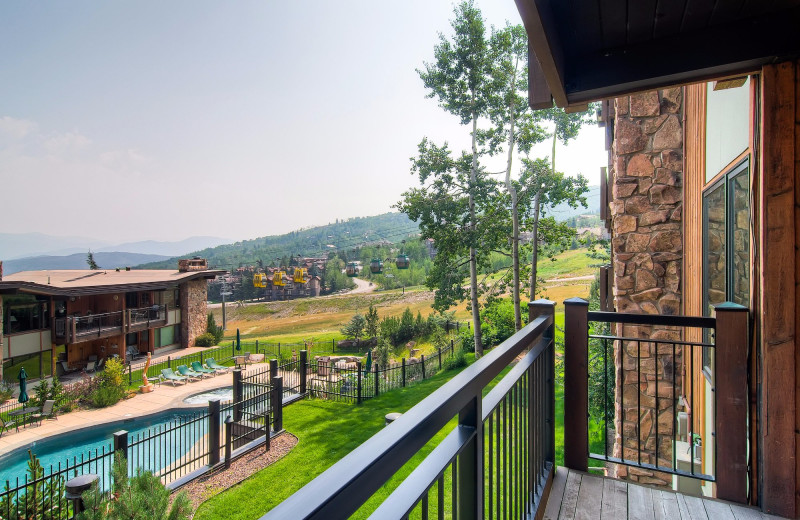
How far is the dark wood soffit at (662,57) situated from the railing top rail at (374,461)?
52.5 inches

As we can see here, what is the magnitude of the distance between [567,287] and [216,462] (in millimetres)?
15453

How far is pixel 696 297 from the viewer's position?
148 inches

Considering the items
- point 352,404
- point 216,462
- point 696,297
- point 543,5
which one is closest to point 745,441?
point 696,297

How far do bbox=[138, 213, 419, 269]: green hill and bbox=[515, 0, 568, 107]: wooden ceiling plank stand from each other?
38706 millimetres

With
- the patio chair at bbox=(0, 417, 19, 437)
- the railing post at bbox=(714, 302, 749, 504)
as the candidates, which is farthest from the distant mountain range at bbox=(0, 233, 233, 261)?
the railing post at bbox=(714, 302, 749, 504)

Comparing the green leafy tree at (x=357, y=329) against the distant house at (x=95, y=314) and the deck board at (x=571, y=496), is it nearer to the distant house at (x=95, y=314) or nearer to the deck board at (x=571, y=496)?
the distant house at (x=95, y=314)

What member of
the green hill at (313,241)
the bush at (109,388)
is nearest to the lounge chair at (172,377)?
the bush at (109,388)

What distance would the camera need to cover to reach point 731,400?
2.13 m

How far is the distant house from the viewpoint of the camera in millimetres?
15922

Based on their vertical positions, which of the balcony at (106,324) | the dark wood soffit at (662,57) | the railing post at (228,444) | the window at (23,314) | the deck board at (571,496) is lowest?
the railing post at (228,444)

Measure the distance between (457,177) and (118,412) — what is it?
13116 millimetres

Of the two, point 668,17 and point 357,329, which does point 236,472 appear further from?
point 357,329

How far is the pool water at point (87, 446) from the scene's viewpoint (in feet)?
A: 33.1

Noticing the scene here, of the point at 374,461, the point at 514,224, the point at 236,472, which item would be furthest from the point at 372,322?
the point at 374,461
